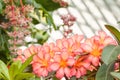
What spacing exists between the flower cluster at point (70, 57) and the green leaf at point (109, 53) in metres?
0.03

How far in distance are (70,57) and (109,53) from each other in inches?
3.0

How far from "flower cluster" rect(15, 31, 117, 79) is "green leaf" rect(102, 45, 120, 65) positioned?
0.10 ft

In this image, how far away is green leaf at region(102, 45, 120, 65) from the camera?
0.67 metres

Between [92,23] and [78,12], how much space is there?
0.18 metres

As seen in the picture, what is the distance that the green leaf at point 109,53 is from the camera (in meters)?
0.67

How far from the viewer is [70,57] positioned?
704 mm

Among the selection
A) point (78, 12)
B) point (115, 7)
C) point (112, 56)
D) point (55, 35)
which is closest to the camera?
point (112, 56)

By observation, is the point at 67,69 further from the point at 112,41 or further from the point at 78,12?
the point at 78,12

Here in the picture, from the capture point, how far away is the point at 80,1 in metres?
3.26

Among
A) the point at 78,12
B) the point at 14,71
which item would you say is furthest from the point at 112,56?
the point at 78,12

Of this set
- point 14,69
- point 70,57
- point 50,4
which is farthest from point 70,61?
point 50,4

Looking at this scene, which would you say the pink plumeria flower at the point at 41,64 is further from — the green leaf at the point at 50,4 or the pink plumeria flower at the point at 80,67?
the green leaf at the point at 50,4

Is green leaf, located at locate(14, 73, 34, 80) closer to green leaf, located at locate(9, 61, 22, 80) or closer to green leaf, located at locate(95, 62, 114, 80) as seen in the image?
green leaf, located at locate(9, 61, 22, 80)

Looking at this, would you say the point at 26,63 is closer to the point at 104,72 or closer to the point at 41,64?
the point at 41,64
